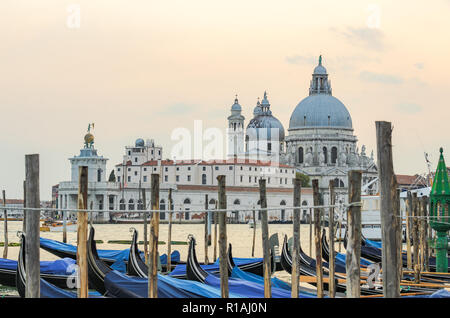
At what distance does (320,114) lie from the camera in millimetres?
83500

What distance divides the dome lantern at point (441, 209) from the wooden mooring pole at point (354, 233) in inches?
274

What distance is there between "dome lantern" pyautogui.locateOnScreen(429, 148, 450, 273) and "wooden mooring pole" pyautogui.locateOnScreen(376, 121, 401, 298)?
8.24 m

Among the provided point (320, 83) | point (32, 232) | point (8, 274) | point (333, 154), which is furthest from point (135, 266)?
point (320, 83)

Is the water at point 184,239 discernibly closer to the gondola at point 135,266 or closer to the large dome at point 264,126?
the gondola at point 135,266

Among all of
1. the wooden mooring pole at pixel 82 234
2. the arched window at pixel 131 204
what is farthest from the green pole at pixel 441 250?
the arched window at pixel 131 204

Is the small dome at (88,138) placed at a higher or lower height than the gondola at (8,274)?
higher

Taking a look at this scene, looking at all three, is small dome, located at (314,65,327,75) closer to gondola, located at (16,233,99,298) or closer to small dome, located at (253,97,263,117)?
small dome, located at (253,97,263,117)

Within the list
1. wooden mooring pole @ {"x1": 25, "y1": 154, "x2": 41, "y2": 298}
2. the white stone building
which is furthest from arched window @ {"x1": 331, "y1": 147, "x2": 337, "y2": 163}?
wooden mooring pole @ {"x1": 25, "y1": 154, "x2": 41, "y2": 298}

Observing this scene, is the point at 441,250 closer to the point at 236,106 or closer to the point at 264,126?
the point at 236,106

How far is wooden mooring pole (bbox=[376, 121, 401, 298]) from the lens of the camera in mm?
6879

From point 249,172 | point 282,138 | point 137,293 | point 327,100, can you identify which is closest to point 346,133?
point 327,100

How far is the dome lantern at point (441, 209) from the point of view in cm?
1510

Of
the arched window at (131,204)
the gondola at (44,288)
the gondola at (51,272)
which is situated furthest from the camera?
the arched window at (131,204)

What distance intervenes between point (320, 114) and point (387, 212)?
77072 mm
